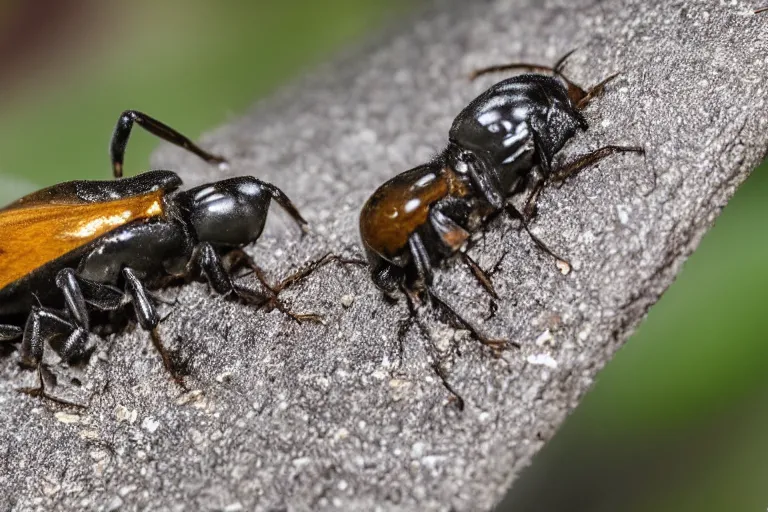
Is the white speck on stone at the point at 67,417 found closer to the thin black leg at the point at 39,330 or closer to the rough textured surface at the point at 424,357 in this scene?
the rough textured surface at the point at 424,357

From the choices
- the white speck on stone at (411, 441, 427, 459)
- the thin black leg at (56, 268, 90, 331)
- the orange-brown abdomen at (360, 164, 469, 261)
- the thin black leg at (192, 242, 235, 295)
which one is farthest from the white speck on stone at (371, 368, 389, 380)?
the thin black leg at (56, 268, 90, 331)

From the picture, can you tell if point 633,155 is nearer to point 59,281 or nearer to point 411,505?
point 411,505

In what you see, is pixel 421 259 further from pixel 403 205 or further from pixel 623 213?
pixel 623 213

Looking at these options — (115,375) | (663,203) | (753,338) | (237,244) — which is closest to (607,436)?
(753,338)

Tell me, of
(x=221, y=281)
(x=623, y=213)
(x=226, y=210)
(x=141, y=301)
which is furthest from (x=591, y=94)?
(x=141, y=301)

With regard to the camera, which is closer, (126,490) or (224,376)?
(126,490)

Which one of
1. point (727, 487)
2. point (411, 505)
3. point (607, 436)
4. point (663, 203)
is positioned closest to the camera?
point (411, 505)
